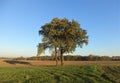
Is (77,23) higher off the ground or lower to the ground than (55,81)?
higher

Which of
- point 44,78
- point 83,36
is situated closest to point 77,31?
point 83,36

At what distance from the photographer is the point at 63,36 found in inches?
2143

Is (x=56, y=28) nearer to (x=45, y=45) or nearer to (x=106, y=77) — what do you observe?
(x=45, y=45)

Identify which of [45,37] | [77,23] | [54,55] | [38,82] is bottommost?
[38,82]

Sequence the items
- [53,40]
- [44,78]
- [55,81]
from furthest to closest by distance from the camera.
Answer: [53,40] < [44,78] < [55,81]

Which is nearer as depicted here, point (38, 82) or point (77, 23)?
point (38, 82)

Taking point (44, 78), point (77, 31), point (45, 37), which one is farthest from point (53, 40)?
point (44, 78)

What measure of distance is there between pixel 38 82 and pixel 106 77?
6260 millimetres

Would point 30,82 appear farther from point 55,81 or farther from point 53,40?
point 53,40

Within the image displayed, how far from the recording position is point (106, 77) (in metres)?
21.3

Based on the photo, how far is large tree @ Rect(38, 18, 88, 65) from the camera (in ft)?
176

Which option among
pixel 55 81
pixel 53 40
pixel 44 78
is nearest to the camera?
pixel 55 81

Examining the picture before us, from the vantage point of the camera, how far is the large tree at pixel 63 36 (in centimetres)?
5359

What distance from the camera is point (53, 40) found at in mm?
53531
